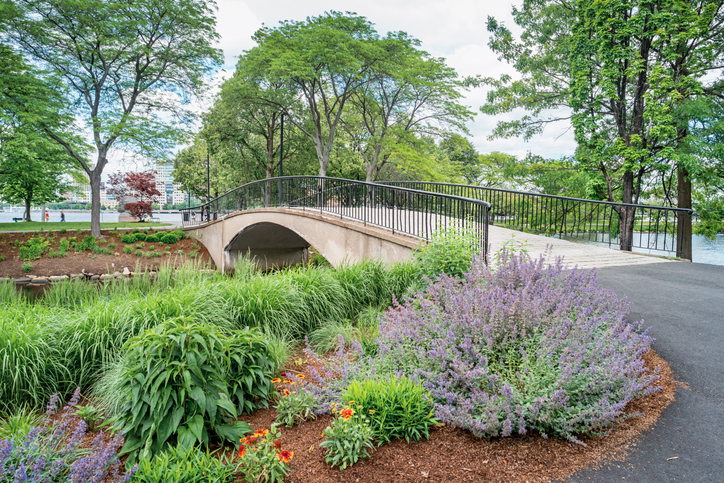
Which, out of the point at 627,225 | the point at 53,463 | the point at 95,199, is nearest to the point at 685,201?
the point at 627,225

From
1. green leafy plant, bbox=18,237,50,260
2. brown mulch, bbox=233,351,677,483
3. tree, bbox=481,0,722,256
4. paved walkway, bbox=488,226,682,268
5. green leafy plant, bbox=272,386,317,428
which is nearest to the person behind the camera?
brown mulch, bbox=233,351,677,483

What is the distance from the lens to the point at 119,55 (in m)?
18.2

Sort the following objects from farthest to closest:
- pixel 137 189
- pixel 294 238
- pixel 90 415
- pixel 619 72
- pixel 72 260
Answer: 1. pixel 137 189
2. pixel 294 238
3. pixel 72 260
4. pixel 619 72
5. pixel 90 415

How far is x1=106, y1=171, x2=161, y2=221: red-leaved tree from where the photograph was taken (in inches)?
1329

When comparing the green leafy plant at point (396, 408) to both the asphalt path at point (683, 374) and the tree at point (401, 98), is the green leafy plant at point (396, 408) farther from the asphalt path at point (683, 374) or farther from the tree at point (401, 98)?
the tree at point (401, 98)

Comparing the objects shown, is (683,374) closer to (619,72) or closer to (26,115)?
(619,72)

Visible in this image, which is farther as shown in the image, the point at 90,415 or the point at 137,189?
the point at 137,189

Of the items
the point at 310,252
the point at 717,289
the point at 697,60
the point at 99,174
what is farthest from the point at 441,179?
the point at 99,174

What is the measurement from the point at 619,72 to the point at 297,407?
14.5m

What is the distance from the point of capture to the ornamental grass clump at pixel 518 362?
2.44m

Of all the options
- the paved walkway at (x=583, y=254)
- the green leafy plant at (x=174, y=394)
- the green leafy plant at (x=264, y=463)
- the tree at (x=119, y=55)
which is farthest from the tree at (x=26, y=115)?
the green leafy plant at (x=264, y=463)

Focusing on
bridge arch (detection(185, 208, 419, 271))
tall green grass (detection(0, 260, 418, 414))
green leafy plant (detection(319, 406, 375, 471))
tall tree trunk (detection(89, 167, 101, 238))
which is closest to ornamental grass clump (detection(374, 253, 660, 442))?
green leafy plant (detection(319, 406, 375, 471))

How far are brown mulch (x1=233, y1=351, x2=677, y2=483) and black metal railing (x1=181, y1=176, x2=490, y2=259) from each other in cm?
367

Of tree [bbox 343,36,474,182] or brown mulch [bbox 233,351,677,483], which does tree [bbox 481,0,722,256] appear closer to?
tree [bbox 343,36,474,182]
